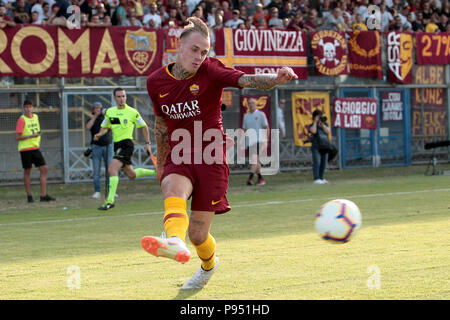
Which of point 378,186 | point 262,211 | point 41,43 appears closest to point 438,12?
point 378,186

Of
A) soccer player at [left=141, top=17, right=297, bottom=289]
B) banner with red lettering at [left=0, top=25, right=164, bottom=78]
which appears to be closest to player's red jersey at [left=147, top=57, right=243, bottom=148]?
soccer player at [left=141, top=17, right=297, bottom=289]

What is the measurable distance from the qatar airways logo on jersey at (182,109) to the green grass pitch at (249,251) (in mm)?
1616


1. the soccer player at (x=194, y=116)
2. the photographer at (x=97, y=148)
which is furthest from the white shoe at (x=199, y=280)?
the photographer at (x=97, y=148)

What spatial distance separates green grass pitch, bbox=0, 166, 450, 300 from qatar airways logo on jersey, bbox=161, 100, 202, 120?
5.30ft

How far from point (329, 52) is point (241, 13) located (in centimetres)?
338

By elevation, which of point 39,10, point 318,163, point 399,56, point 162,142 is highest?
point 39,10

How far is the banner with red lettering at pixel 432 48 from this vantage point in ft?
84.0

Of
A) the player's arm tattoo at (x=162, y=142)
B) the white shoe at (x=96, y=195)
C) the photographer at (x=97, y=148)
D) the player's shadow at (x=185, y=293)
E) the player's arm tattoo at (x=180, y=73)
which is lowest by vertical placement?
the white shoe at (x=96, y=195)

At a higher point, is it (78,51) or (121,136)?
(78,51)

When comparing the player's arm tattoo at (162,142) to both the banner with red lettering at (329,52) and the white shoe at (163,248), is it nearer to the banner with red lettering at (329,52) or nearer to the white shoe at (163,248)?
the white shoe at (163,248)

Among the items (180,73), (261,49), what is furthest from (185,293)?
(261,49)

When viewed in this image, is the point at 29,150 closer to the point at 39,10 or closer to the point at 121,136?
the point at 121,136

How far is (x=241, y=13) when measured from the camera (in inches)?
973

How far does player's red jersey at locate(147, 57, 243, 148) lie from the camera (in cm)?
639
